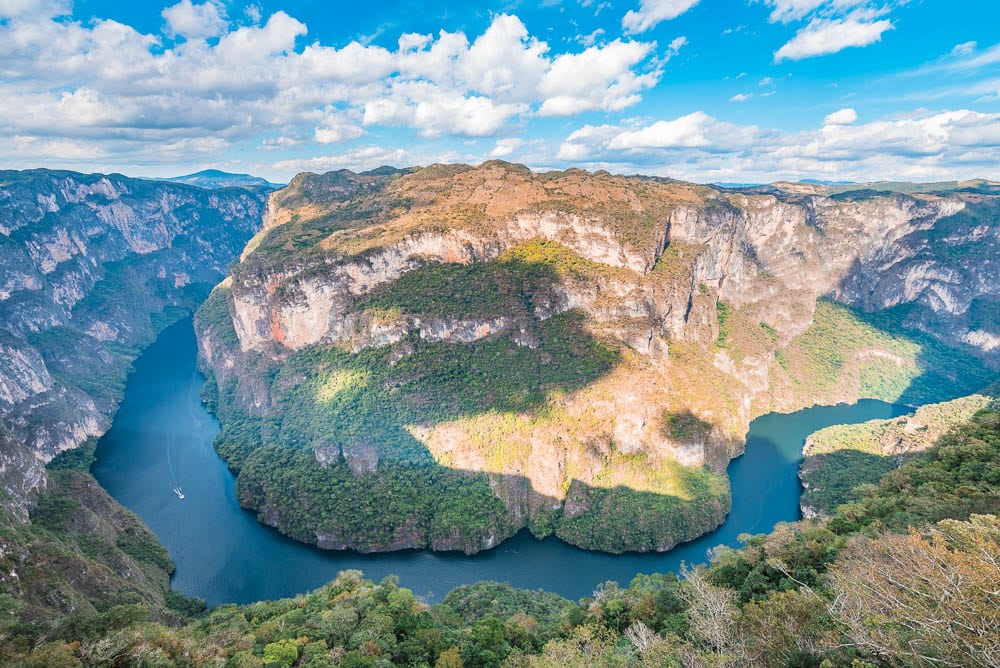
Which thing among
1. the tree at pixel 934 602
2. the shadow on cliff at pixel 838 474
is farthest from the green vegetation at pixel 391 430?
the tree at pixel 934 602

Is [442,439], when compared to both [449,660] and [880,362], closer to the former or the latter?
[449,660]

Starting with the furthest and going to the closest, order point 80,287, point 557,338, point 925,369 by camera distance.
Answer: point 80,287
point 925,369
point 557,338

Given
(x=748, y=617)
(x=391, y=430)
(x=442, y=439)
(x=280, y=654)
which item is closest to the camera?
(x=748, y=617)

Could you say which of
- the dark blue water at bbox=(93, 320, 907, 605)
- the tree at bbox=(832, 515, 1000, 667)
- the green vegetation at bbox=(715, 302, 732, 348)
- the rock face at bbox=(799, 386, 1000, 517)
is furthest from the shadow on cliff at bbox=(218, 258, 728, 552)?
the tree at bbox=(832, 515, 1000, 667)

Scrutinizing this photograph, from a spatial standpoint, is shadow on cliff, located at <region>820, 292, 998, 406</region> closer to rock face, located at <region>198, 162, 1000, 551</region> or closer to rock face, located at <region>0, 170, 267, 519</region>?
rock face, located at <region>198, 162, 1000, 551</region>

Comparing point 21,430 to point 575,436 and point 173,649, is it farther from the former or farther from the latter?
point 575,436

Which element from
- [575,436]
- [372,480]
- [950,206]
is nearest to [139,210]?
[372,480]

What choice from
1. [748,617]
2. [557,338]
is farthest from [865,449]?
[748,617]
